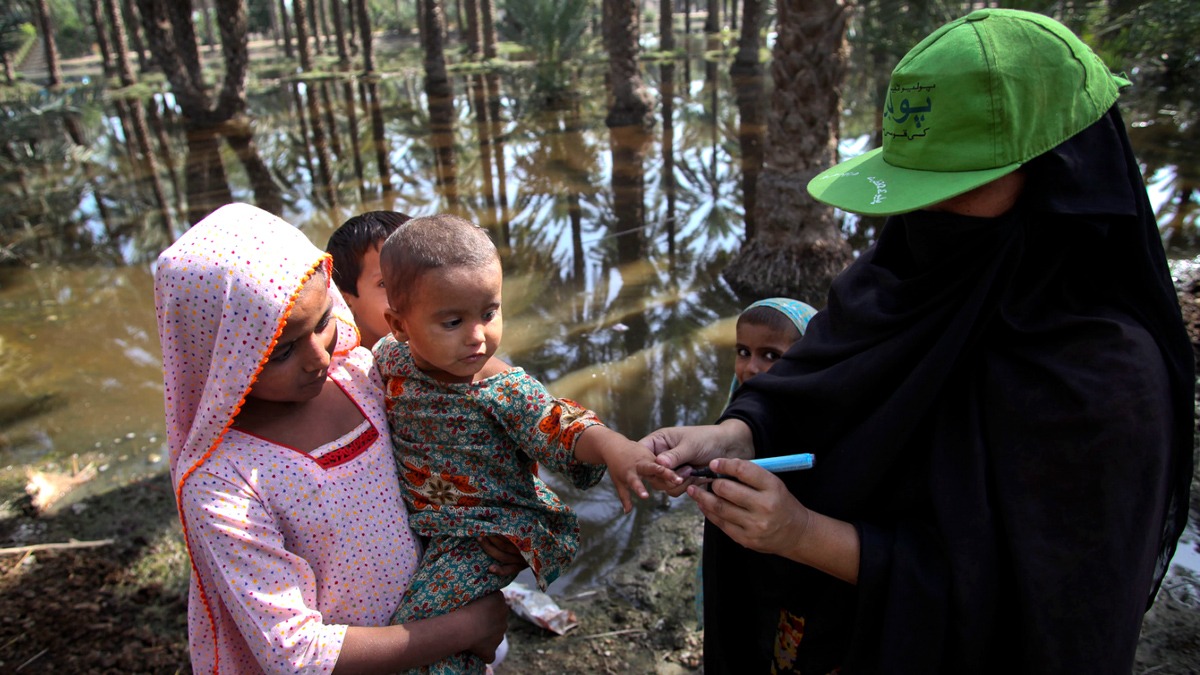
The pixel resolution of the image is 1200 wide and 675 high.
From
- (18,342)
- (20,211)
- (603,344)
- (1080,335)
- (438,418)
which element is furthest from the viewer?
(20,211)

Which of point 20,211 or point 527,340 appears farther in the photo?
point 20,211

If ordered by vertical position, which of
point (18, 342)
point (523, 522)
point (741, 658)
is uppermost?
point (523, 522)

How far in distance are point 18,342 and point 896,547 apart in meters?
7.12

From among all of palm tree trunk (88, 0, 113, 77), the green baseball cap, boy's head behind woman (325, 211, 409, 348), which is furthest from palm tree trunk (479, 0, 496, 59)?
the green baseball cap

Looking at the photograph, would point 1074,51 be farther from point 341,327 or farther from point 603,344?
point 603,344

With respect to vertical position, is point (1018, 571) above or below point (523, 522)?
above

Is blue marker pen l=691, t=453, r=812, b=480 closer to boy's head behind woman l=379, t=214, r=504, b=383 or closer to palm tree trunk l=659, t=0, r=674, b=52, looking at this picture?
boy's head behind woman l=379, t=214, r=504, b=383

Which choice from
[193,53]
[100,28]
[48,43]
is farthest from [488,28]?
[100,28]

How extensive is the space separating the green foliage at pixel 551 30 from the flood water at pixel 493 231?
2.20 feet

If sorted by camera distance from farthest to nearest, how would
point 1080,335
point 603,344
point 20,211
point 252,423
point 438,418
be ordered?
point 20,211
point 603,344
point 438,418
point 252,423
point 1080,335

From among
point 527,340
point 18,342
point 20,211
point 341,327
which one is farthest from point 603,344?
point 20,211

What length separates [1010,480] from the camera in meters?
1.34

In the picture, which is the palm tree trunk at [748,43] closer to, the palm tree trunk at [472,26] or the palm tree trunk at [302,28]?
the palm tree trunk at [472,26]

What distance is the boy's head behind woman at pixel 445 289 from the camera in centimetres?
166
